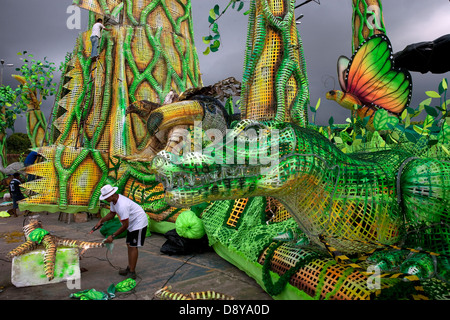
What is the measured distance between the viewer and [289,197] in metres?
1.84

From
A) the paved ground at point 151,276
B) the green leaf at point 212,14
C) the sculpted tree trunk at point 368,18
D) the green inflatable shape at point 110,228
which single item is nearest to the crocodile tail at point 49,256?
the paved ground at point 151,276

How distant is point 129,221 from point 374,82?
10.1 feet

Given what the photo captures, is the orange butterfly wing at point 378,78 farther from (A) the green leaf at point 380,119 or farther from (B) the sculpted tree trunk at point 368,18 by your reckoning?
(B) the sculpted tree trunk at point 368,18

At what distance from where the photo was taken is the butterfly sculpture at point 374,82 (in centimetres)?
292

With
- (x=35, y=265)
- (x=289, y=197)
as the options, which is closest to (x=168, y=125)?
(x=35, y=265)

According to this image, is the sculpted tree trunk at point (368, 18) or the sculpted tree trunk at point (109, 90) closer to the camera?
the sculpted tree trunk at point (368, 18)

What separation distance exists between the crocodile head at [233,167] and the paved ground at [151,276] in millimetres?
1614

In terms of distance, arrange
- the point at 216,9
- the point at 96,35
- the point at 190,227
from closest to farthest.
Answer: the point at 216,9
the point at 190,227
the point at 96,35

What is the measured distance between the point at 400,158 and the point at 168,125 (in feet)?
11.5

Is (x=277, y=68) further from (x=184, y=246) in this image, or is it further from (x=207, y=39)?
(x=184, y=246)

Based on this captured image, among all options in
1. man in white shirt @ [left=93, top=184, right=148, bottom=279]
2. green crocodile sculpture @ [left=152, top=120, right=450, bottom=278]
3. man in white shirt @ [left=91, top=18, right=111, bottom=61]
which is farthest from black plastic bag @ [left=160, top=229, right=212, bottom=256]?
man in white shirt @ [left=91, top=18, right=111, bottom=61]

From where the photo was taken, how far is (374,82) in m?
3.06

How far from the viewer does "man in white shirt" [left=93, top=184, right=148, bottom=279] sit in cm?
352

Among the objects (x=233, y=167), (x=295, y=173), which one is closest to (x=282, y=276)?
(x=295, y=173)
